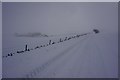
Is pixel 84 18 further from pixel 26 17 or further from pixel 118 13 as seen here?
pixel 26 17

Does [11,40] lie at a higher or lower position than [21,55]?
higher

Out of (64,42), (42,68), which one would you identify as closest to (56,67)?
(42,68)

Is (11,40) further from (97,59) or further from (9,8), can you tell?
(97,59)

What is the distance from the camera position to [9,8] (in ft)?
7.63

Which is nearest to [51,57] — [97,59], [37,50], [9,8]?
[37,50]

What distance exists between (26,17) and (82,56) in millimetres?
688

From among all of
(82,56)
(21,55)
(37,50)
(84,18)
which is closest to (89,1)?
(84,18)

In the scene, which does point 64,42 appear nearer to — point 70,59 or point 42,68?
point 70,59

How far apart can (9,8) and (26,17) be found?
19 centimetres

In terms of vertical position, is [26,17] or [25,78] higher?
[26,17]

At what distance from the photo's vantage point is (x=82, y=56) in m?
2.31

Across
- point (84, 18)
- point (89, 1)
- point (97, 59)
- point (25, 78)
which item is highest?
point (89, 1)

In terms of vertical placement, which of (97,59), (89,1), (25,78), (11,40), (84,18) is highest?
(89,1)

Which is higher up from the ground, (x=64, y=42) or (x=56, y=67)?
(x=64, y=42)
